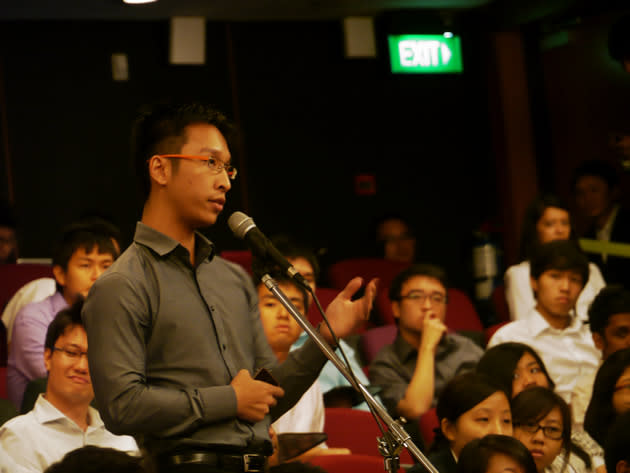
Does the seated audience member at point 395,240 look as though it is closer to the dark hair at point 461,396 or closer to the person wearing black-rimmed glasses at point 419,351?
the person wearing black-rimmed glasses at point 419,351

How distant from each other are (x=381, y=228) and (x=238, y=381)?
4.01m

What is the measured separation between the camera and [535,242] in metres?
4.36

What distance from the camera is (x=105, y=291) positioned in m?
1.72

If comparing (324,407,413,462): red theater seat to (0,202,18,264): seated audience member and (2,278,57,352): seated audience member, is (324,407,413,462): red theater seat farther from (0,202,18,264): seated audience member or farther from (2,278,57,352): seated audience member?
(0,202,18,264): seated audience member

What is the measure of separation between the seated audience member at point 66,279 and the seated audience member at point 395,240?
2.28m

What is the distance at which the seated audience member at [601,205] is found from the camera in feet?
15.8

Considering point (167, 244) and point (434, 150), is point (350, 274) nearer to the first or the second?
point (434, 150)

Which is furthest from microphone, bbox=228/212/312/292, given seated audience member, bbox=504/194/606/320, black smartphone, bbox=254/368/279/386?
seated audience member, bbox=504/194/606/320

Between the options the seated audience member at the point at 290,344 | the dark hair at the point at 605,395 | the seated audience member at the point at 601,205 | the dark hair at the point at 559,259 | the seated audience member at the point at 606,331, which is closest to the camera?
the dark hair at the point at 605,395

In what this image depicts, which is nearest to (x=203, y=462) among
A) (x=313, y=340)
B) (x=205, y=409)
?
(x=205, y=409)

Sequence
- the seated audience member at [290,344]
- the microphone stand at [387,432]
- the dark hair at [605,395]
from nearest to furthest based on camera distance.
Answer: the microphone stand at [387,432] → the dark hair at [605,395] → the seated audience member at [290,344]

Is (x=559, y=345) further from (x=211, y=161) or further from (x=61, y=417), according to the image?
(x=211, y=161)

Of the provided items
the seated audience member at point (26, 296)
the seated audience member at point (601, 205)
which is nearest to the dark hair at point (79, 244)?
the seated audience member at point (26, 296)

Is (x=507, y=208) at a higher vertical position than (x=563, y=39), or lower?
lower
